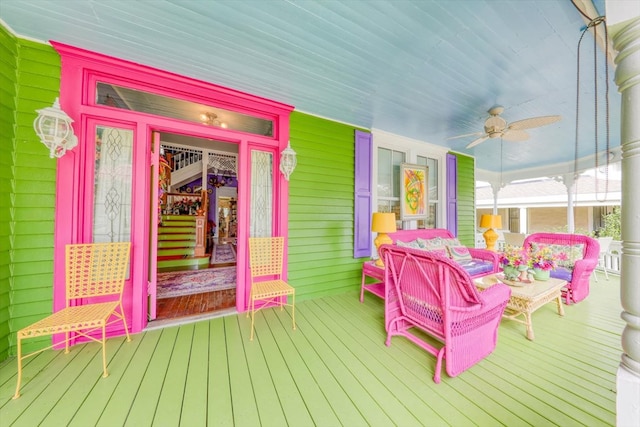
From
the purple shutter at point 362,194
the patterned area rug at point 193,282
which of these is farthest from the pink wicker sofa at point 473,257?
the patterned area rug at point 193,282

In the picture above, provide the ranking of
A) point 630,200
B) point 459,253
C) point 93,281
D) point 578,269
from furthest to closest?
point 459,253, point 578,269, point 93,281, point 630,200

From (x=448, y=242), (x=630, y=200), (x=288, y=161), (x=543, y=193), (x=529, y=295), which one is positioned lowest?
(x=529, y=295)

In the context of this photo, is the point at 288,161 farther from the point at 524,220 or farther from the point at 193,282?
the point at 524,220

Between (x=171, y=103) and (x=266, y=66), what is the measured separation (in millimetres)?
1324

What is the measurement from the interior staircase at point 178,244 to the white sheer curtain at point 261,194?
3098mm

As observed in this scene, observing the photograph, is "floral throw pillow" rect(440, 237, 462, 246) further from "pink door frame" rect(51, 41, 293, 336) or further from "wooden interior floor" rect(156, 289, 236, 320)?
"wooden interior floor" rect(156, 289, 236, 320)

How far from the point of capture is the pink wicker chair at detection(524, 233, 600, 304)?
3.15 m

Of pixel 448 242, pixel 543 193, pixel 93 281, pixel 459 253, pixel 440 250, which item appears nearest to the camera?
pixel 93 281

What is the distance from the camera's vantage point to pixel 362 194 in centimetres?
389

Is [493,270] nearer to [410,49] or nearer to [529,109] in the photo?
[529,109]

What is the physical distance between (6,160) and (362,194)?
4.02m

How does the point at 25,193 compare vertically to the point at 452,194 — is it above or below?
below

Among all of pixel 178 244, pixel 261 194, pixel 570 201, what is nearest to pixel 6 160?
pixel 261 194

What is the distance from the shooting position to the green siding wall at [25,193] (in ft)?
6.40
